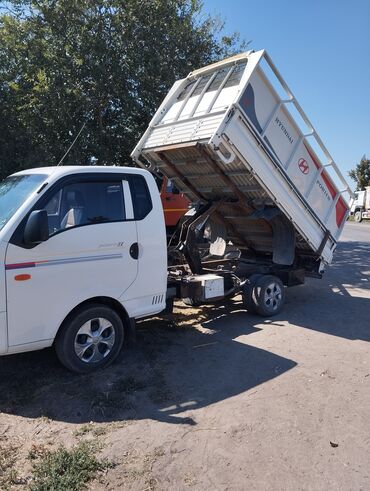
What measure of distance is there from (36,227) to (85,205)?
80 centimetres

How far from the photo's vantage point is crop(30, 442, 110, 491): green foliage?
3045mm

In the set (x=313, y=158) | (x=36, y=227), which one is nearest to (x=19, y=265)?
(x=36, y=227)

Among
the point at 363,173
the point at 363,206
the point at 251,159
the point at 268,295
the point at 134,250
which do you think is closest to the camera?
the point at 134,250

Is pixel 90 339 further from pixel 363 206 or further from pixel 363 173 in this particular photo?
pixel 363 173

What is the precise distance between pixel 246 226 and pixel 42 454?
5.88m

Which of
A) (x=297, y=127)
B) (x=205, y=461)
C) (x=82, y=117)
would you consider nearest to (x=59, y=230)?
(x=205, y=461)

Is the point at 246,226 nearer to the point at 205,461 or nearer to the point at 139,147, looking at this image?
the point at 139,147

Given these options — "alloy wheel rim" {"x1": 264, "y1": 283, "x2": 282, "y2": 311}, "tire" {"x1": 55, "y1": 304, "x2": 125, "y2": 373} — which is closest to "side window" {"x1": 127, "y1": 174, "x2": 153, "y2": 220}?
"tire" {"x1": 55, "y1": 304, "x2": 125, "y2": 373}

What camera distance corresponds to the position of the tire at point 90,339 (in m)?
4.65

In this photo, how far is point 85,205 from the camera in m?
4.83

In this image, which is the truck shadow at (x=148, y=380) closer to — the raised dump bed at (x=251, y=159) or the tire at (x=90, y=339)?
the tire at (x=90, y=339)

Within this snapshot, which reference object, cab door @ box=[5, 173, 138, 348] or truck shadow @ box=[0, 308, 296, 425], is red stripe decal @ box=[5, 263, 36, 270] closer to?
cab door @ box=[5, 173, 138, 348]

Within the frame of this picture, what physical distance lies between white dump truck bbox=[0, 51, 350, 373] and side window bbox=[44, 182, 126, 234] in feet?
0.04

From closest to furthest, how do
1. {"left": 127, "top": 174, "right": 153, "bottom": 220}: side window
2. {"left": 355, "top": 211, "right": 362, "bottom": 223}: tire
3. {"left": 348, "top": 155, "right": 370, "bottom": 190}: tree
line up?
1. {"left": 127, "top": 174, "right": 153, "bottom": 220}: side window
2. {"left": 355, "top": 211, "right": 362, "bottom": 223}: tire
3. {"left": 348, "top": 155, "right": 370, "bottom": 190}: tree
